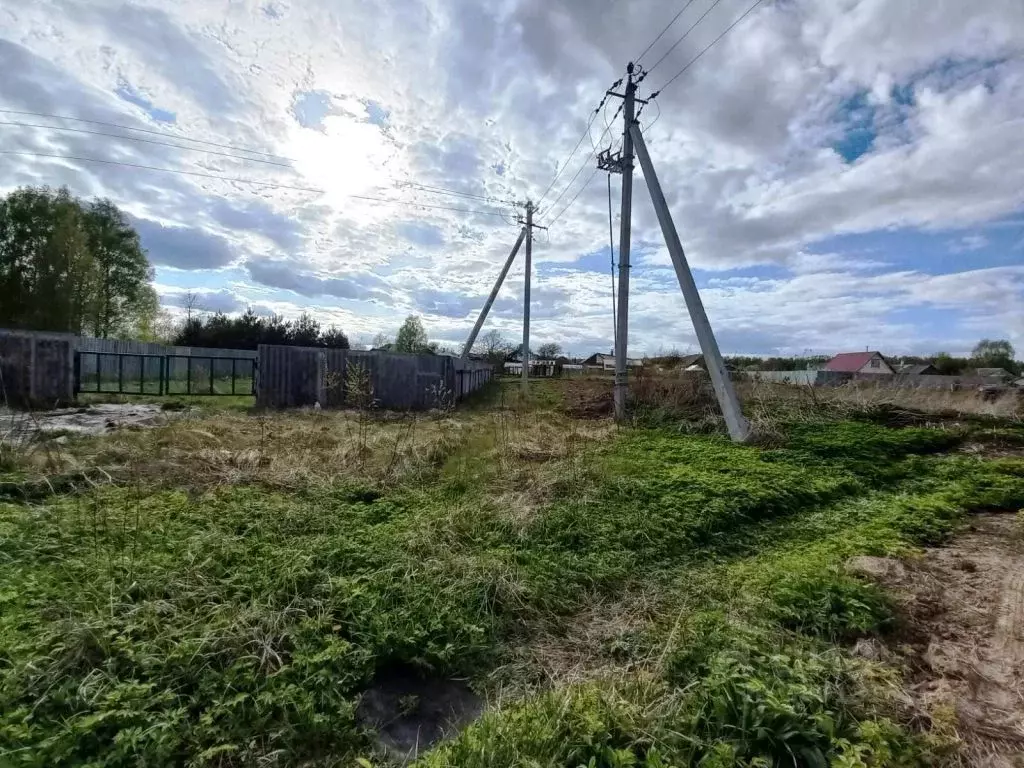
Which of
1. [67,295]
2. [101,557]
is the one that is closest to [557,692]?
[101,557]

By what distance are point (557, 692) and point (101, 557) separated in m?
2.84

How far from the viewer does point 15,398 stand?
1120 cm

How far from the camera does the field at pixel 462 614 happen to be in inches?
71.6

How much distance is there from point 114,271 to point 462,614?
1354 inches

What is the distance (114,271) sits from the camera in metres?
27.7

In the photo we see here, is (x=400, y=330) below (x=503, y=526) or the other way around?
the other way around

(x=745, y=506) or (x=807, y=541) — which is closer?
(x=807, y=541)

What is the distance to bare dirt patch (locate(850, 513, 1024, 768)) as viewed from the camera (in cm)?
191

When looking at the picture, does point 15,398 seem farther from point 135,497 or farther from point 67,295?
point 67,295

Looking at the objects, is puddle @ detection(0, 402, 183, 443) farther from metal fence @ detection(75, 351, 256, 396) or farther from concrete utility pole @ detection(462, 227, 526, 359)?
concrete utility pole @ detection(462, 227, 526, 359)

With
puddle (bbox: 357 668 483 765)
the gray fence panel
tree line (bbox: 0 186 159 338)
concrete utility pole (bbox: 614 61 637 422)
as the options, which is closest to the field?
puddle (bbox: 357 668 483 765)

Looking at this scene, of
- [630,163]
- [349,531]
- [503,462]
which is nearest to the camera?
[349,531]

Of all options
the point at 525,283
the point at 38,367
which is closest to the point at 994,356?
the point at 525,283

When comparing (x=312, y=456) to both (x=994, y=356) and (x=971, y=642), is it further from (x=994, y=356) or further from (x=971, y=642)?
(x=994, y=356)
